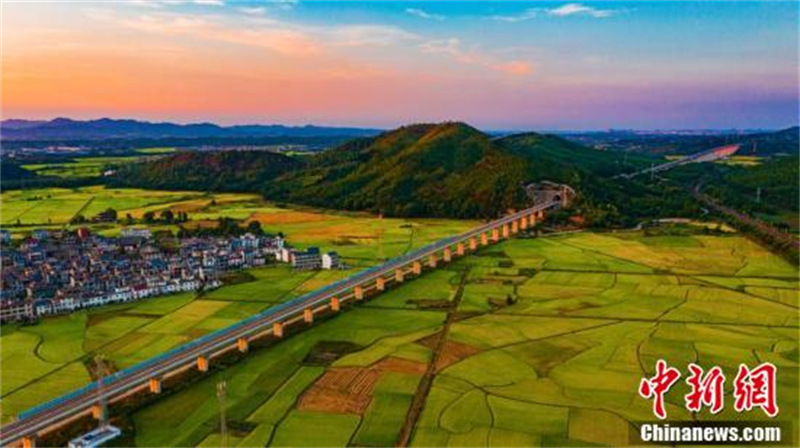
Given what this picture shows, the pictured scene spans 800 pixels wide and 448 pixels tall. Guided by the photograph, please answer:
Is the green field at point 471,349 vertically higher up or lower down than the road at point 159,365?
lower down

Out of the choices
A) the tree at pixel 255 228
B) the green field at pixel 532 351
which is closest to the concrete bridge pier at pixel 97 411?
the green field at pixel 532 351

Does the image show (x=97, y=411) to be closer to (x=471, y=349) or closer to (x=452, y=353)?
(x=452, y=353)

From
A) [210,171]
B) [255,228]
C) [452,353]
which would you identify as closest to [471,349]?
[452,353]

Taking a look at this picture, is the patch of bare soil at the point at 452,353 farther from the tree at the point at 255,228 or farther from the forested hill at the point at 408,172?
the forested hill at the point at 408,172

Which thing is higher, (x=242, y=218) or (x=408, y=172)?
(x=408, y=172)

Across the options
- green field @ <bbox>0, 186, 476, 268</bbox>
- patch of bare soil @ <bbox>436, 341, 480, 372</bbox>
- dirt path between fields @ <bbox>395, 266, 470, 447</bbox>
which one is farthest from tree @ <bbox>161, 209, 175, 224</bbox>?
patch of bare soil @ <bbox>436, 341, 480, 372</bbox>

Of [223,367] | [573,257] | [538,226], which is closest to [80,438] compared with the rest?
[223,367]
